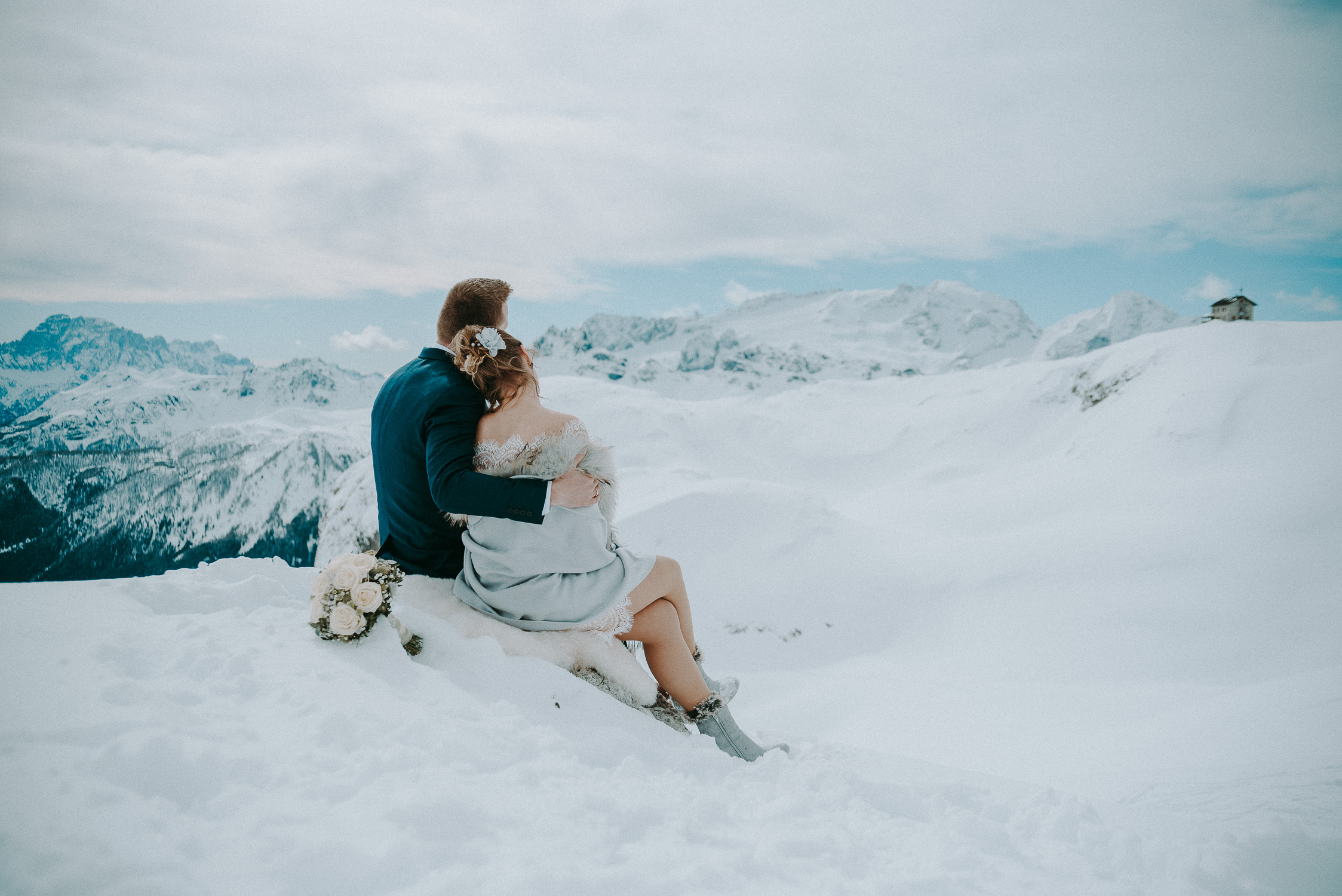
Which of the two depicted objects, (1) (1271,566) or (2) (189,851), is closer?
(2) (189,851)

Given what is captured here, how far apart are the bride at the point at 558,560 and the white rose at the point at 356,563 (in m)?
0.67

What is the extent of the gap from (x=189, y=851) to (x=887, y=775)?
12.1 ft

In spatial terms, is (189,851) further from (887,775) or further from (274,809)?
(887,775)

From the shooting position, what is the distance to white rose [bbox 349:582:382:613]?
3.73m

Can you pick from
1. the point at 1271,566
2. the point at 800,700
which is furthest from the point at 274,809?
the point at 1271,566

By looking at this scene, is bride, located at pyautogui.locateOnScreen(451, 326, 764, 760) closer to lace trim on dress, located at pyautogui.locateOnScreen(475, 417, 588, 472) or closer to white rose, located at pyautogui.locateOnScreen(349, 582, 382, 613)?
lace trim on dress, located at pyautogui.locateOnScreen(475, 417, 588, 472)

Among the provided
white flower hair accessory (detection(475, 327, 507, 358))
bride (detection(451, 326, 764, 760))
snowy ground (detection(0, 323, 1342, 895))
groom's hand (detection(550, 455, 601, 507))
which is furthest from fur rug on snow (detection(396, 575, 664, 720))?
white flower hair accessory (detection(475, 327, 507, 358))

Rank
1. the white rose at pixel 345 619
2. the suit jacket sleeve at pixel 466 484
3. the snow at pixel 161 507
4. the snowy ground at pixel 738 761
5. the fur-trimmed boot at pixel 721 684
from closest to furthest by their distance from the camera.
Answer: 1. the snowy ground at pixel 738 761
2. the white rose at pixel 345 619
3. the suit jacket sleeve at pixel 466 484
4. the fur-trimmed boot at pixel 721 684
5. the snow at pixel 161 507

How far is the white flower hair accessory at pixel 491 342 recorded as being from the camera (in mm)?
4160

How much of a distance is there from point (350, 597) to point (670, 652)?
2187mm

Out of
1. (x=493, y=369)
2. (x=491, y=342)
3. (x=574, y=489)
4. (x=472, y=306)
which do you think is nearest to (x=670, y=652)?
(x=574, y=489)

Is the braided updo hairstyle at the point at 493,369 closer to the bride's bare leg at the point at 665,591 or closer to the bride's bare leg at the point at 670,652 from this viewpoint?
the bride's bare leg at the point at 665,591

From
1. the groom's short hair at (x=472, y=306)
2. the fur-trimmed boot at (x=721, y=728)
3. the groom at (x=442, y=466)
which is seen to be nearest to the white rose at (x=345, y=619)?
the groom at (x=442, y=466)

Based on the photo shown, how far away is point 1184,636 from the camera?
35.4ft
